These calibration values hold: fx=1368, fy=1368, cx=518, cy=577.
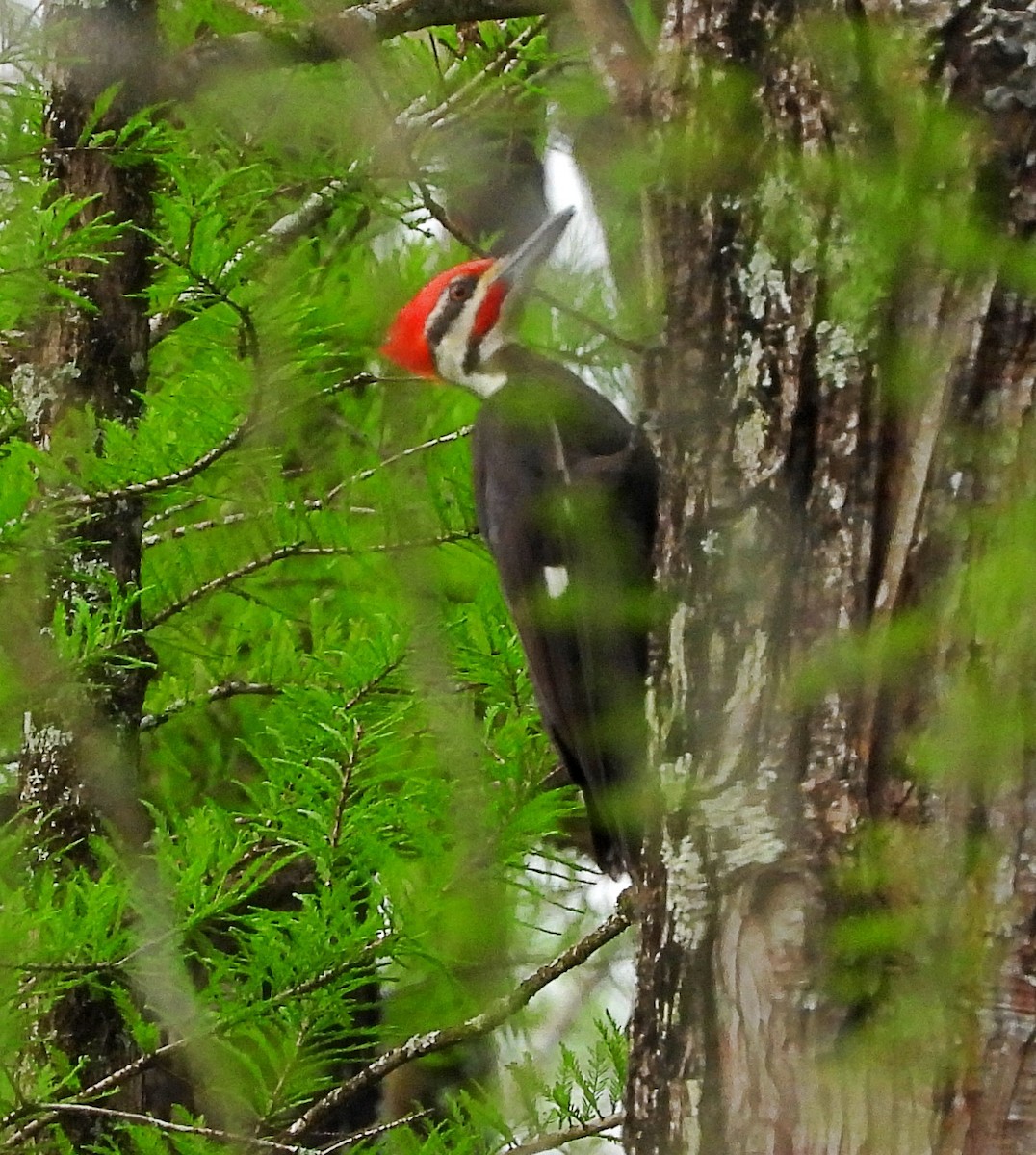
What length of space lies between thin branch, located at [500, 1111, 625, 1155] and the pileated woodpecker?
30 cm

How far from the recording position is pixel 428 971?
158 cm

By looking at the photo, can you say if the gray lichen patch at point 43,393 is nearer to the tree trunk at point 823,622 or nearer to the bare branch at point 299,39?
the bare branch at point 299,39

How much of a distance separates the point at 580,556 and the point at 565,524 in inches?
9.0

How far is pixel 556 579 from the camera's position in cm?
163

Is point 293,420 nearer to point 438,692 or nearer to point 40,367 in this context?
point 40,367

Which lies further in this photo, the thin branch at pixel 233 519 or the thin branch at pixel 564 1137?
the thin branch at pixel 233 519

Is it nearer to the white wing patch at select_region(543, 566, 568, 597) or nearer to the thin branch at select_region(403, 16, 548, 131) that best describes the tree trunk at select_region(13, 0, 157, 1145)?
the thin branch at select_region(403, 16, 548, 131)

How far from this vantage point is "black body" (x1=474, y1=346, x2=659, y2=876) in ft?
4.72

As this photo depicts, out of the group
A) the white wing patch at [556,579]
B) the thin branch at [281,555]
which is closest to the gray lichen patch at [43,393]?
the thin branch at [281,555]

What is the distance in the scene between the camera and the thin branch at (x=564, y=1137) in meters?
1.57

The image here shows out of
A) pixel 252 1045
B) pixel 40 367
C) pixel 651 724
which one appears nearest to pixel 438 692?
pixel 651 724

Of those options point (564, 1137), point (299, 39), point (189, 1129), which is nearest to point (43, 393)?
point (299, 39)

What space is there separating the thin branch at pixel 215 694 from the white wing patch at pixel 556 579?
40 cm

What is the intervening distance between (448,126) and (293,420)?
41 centimetres
